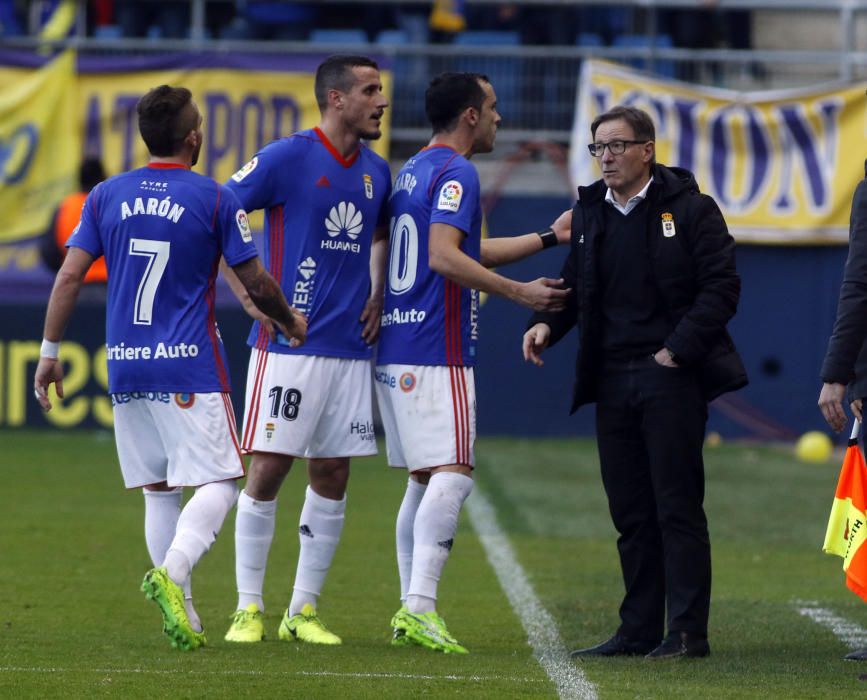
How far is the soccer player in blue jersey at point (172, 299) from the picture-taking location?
247 inches

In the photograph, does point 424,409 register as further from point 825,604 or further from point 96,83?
point 96,83

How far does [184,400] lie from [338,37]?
555 inches

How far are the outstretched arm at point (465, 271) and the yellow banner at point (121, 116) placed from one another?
11.7m

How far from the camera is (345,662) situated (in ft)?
20.1

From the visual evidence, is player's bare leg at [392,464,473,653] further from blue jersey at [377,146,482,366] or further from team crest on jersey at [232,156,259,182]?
team crest on jersey at [232,156,259,182]

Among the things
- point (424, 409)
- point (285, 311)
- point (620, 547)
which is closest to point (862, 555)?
point (620, 547)

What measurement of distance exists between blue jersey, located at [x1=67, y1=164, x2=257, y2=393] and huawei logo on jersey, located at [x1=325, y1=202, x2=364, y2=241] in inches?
18.3

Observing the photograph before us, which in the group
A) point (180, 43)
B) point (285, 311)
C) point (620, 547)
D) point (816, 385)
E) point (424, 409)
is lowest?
point (816, 385)

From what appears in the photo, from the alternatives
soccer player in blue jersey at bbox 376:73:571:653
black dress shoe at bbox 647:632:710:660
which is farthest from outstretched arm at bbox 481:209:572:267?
black dress shoe at bbox 647:632:710:660

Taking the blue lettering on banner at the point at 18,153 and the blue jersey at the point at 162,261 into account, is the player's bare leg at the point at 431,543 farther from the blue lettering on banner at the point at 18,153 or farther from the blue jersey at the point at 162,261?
the blue lettering on banner at the point at 18,153

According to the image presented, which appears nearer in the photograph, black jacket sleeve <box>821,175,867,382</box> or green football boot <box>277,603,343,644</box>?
black jacket sleeve <box>821,175,867,382</box>

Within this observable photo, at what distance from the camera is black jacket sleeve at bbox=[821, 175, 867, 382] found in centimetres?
595

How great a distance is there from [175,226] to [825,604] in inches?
152

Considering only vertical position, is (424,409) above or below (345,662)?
above
